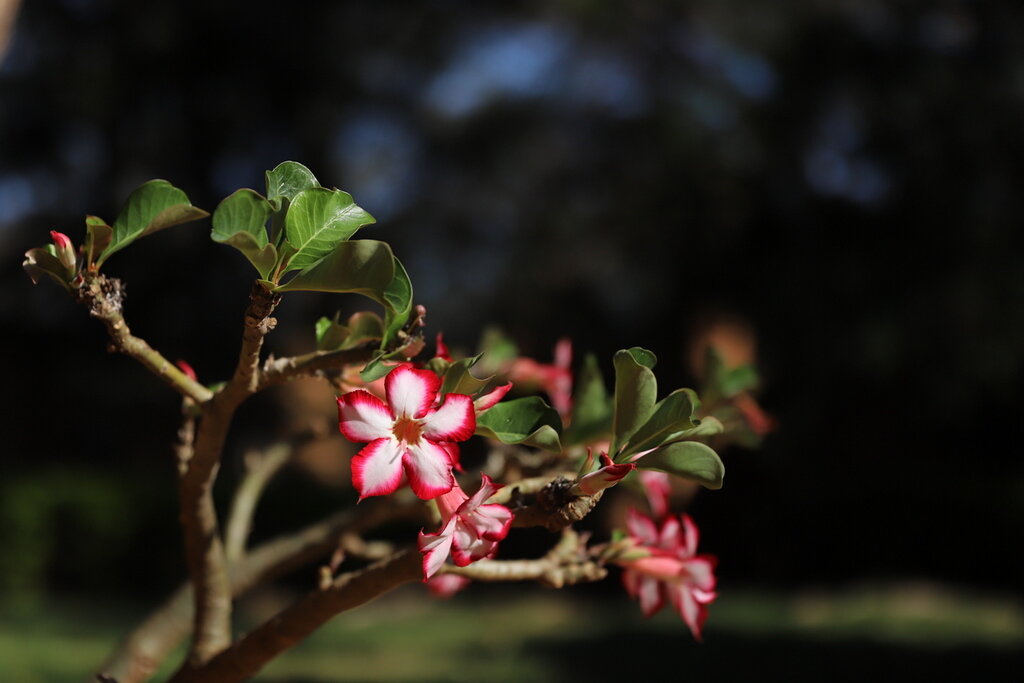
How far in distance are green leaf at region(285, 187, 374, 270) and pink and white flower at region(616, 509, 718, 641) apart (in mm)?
441

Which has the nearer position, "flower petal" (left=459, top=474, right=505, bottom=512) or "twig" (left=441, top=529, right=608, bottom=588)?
"flower petal" (left=459, top=474, right=505, bottom=512)

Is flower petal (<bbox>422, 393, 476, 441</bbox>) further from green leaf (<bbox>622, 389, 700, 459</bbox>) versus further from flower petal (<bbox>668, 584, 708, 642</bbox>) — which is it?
flower petal (<bbox>668, 584, 708, 642</bbox>)

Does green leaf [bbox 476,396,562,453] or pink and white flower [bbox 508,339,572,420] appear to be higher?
pink and white flower [bbox 508,339,572,420]

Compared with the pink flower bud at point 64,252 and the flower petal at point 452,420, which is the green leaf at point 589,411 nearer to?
the flower petal at point 452,420

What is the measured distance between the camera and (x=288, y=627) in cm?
99

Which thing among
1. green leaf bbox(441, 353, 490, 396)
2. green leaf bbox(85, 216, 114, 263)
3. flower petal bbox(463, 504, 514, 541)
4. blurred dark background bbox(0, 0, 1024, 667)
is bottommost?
flower petal bbox(463, 504, 514, 541)

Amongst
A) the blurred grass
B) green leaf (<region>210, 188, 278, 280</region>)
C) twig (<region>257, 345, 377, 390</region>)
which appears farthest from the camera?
the blurred grass

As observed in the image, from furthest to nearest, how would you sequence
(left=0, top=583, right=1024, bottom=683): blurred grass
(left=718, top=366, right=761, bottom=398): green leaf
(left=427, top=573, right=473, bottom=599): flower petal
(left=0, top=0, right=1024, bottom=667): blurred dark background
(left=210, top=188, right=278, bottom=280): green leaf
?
1. (left=0, top=0, right=1024, bottom=667): blurred dark background
2. (left=0, top=583, right=1024, bottom=683): blurred grass
3. (left=718, top=366, right=761, bottom=398): green leaf
4. (left=427, top=573, right=473, bottom=599): flower petal
5. (left=210, top=188, right=278, bottom=280): green leaf

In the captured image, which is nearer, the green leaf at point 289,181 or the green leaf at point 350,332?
the green leaf at point 289,181

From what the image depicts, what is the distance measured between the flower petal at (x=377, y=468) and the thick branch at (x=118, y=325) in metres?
0.20

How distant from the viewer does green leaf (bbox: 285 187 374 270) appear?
0.73 m

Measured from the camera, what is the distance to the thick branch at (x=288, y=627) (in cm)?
96

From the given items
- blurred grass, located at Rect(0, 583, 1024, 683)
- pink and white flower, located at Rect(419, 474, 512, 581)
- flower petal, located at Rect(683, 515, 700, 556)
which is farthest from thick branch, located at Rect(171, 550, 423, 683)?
blurred grass, located at Rect(0, 583, 1024, 683)

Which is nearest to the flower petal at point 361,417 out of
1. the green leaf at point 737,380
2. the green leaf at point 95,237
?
the green leaf at point 95,237
